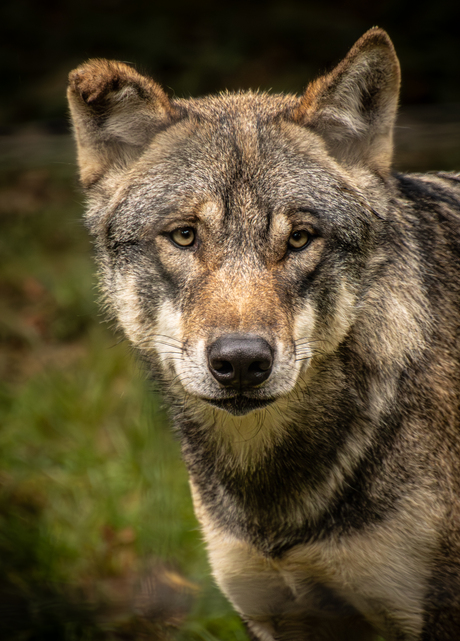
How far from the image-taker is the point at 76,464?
5465 millimetres

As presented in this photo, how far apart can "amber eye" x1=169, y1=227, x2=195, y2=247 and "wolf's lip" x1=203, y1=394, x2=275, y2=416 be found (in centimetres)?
72

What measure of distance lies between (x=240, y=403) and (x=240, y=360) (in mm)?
311

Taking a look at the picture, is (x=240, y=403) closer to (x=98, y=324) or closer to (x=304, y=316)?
(x=304, y=316)

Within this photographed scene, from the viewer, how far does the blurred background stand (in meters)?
3.65

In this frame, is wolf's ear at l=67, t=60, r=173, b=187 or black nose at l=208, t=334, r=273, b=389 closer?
black nose at l=208, t=334, r=273, b=389

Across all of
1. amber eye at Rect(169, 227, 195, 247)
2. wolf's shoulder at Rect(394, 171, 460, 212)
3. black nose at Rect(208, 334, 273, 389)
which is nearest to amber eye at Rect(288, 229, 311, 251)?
amber eye at Rect(169, 227, 195, 247)

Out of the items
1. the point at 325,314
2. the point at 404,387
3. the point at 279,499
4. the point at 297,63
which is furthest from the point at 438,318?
the point at 297,63

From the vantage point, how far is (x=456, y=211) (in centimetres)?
353

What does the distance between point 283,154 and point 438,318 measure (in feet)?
3.65

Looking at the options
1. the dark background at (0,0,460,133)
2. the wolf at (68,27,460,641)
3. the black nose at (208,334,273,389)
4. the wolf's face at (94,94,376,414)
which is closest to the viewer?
the black nose at (208,334,273,389)

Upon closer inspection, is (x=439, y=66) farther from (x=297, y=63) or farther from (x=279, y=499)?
(x=279, y=499)

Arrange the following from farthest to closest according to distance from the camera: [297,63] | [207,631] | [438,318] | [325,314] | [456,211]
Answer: [297,63] → [207,631] → [456,211] → [438,318] → [325,314]

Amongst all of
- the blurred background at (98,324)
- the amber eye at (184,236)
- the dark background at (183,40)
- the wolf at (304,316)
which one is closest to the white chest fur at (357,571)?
the wolf at (304,316)

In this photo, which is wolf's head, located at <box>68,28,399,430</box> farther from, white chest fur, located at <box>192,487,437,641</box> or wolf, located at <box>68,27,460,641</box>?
white chest fur, located at <box>192,487,437,641</box>
